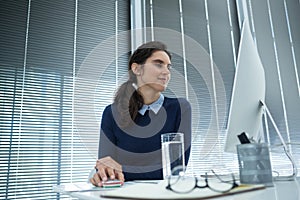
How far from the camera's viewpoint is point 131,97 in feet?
4.92

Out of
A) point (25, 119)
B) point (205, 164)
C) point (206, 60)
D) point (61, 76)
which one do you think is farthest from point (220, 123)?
point (25, 119)

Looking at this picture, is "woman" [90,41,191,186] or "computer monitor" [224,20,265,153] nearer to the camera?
"computer monitor" [224,20,265,153]

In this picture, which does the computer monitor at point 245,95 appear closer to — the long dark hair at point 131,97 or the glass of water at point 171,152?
the glass of water at point 171,152

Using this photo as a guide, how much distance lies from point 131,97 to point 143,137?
28 centimetres

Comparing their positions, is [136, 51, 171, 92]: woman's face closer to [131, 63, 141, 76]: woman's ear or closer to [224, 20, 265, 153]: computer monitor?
[131, 63, 141, 76]: woman's ear

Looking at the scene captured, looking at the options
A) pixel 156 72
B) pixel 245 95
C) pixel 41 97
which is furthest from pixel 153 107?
pixel 41 97

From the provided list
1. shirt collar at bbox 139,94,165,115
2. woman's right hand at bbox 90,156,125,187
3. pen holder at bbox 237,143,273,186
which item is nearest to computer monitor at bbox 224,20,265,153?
pen holder at bbox 237,143,273,186

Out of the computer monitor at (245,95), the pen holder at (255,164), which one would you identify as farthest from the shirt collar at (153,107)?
the pen holder at (255,164)

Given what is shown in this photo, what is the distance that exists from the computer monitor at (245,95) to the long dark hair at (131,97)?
0.69m

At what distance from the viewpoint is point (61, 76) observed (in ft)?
6.77

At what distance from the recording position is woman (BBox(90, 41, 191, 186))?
1.28 m

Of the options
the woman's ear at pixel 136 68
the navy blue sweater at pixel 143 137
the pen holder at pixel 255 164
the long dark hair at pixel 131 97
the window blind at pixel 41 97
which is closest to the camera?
the pen holder at pixel 255 164

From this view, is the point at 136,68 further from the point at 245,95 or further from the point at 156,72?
the point at 245,95

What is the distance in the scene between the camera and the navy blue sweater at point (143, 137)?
49.7 inches
